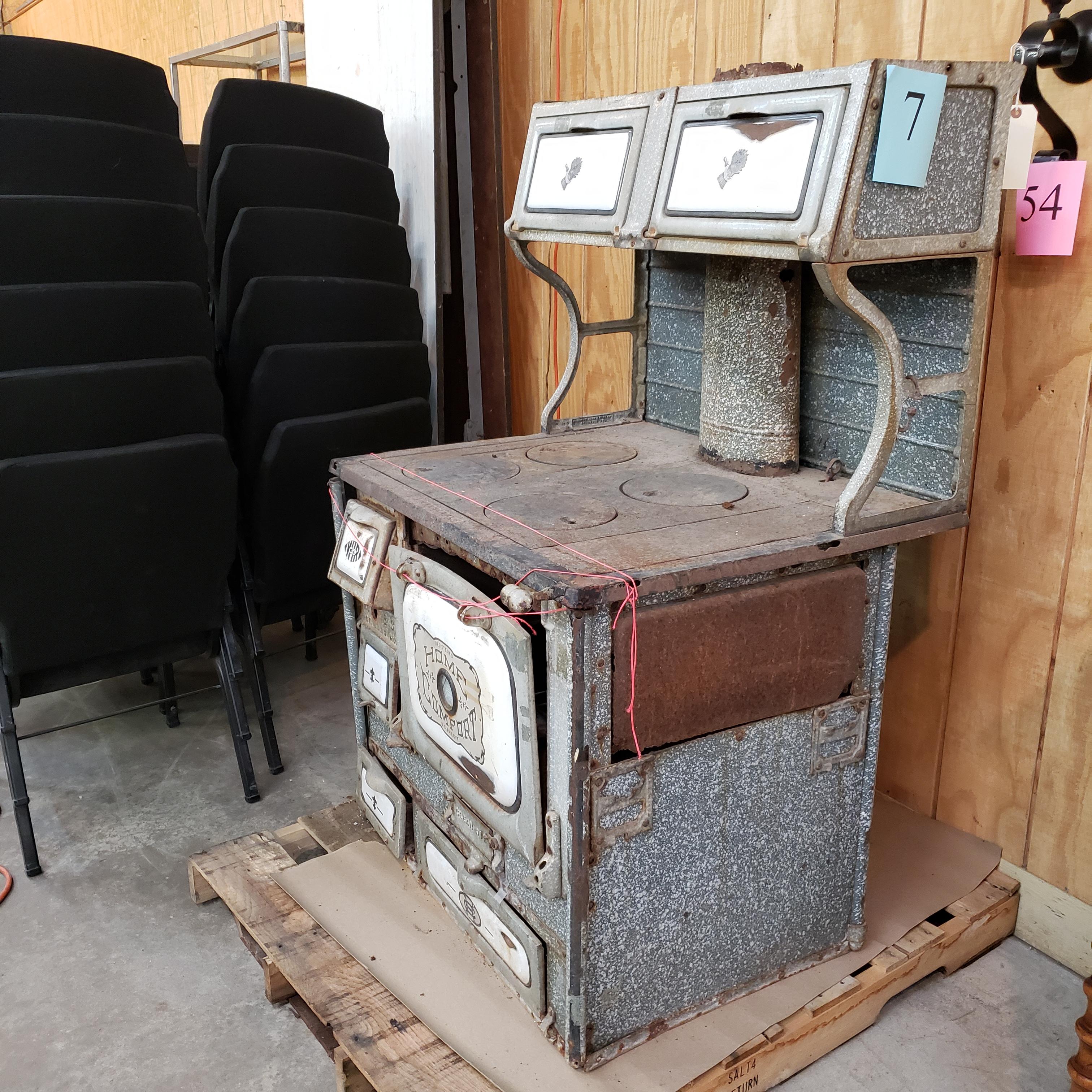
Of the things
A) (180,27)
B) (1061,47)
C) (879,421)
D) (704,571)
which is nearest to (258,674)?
(704,571)

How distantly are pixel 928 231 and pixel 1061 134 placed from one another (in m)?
0.33

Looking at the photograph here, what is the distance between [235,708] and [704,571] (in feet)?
4.31

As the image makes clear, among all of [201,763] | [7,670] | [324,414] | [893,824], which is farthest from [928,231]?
[201,763]

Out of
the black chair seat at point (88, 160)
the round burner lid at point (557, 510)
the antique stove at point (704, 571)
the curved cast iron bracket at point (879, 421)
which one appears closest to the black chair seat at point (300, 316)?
the black chair seat at point (88, 160)

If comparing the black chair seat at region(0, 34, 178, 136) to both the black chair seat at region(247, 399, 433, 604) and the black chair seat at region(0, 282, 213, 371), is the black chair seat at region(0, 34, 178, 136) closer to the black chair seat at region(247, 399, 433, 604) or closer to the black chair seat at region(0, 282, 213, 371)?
the black chair seat at region(0, 282, 213, 371)

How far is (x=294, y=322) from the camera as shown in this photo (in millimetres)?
2207

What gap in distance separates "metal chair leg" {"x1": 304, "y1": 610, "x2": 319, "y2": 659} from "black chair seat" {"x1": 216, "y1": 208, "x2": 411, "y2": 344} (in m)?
0.84

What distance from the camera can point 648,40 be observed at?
2051mm

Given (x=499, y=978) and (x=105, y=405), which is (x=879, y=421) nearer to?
(x=499, y=978)

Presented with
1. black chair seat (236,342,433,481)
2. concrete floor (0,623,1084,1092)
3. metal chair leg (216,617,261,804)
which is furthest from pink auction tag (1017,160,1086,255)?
metal chair leg (216,617,261,804)

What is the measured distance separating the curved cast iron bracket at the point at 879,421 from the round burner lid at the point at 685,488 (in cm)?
19

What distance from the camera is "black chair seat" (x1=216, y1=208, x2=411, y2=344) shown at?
7.11 ft

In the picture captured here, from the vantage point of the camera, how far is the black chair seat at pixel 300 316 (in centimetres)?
216

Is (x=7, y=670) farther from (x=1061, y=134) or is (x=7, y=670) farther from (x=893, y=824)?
(x=1061, y=134)
